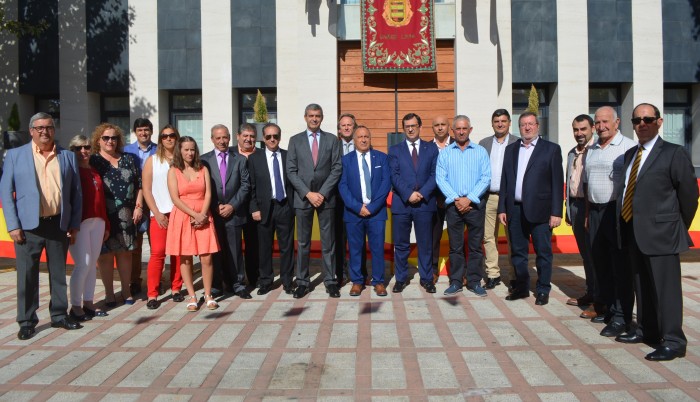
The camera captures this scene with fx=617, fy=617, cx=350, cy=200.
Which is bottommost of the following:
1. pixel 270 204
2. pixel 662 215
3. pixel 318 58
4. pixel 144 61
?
pixel 662 215

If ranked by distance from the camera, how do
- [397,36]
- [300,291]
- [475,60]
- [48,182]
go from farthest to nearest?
[475,60], [397,36], [300,291], [48,182]

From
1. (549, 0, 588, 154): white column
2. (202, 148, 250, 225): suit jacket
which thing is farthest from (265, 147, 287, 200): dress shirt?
(549, 0, 588, 154): white column

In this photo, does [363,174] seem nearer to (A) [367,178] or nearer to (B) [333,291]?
(A) [367,178]

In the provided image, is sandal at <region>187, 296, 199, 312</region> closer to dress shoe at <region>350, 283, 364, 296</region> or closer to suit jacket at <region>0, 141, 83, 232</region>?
suit jacket at <region>0, 141, 83, 232</region>

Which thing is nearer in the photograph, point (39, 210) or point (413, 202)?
point (39, 210)

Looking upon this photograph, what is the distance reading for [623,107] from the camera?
16.4 meters

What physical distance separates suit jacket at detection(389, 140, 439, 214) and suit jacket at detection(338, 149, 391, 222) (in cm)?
13

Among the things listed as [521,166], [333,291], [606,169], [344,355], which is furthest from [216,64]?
[344,355]

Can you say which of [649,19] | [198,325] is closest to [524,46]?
[649,19]

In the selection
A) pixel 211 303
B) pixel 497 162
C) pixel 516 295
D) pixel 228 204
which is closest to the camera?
pixel 211 303

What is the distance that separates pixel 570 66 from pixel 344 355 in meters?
13.2

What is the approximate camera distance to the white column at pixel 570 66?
619 inches

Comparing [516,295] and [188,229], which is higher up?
[188,229]

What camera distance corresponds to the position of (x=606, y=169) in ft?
18.4
